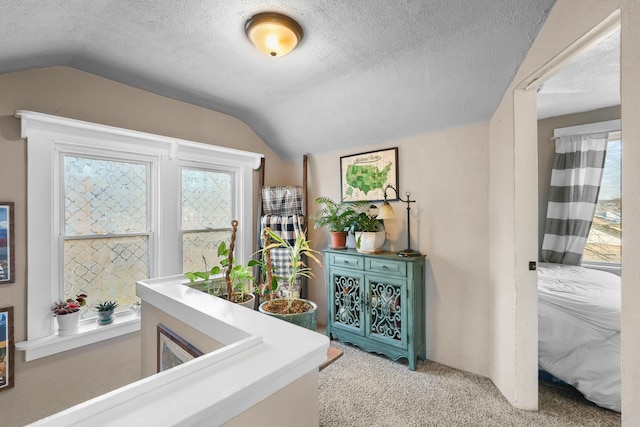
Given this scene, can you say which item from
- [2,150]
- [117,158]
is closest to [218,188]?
[117,158]

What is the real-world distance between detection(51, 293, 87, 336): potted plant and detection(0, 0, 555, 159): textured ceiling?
156 centimetres

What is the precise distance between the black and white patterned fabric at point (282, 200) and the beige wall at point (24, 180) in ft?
3.59

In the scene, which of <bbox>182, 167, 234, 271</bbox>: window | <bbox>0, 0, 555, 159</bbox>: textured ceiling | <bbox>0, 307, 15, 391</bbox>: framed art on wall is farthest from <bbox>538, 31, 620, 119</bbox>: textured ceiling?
<bbox>0, 307, 15, 391</bbox>: framed art on wall

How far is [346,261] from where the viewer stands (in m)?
2.77

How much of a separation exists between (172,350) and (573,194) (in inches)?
158

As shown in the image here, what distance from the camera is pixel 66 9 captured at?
141 centimetres

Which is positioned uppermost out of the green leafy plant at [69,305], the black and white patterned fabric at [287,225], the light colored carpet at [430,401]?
the black and white patterned fabric at [287,225]

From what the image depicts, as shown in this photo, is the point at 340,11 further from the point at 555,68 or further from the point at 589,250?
the point at 589,250

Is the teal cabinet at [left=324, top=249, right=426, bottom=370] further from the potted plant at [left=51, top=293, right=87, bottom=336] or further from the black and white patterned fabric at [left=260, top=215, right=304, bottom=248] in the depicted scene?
the potted plant at [left=51, top=293, right=87, bottom=336]

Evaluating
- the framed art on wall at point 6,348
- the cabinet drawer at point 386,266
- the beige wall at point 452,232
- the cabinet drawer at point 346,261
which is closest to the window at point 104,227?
the framed art on wall at point 6,348

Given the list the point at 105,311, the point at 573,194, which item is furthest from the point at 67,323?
the point at 573,194

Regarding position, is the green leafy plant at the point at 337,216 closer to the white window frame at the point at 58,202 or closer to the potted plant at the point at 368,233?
the potted plant at the point at 368,233

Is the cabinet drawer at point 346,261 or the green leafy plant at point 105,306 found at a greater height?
the cabinet drawer at point 346,261

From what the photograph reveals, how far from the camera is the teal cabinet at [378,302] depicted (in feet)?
7.88
